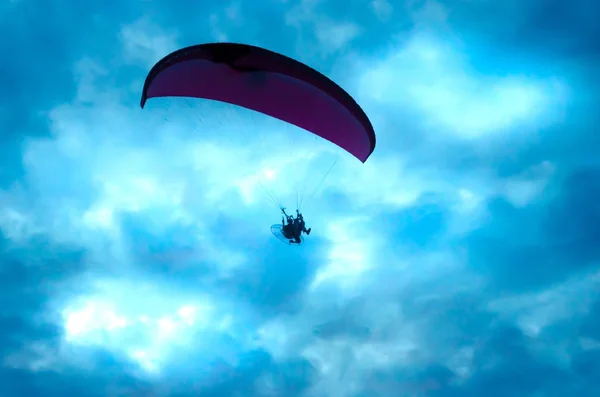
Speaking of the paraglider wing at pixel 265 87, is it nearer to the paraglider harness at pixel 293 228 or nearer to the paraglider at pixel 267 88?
the paraglider at pixel 267 88

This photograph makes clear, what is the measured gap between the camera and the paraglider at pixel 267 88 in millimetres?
17469

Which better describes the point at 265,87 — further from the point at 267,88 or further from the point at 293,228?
the point at 293,228

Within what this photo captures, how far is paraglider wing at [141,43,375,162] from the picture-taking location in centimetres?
1745

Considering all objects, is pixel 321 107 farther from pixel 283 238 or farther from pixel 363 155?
pixel 283 238

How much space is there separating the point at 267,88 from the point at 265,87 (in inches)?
3.1

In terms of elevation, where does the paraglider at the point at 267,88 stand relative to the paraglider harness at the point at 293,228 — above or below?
above

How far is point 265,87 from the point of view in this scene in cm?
1891

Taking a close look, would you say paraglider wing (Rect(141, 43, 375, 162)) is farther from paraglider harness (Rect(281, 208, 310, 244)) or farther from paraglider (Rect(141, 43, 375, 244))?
paraglider harness (Rect(281, 208, 310, 244))

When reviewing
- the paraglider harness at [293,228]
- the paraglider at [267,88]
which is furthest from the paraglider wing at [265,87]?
the paraglider harness at [293,228]

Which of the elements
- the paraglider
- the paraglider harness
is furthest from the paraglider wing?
the paraglider harness

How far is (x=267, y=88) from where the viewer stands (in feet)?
62.1

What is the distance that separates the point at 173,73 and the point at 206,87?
5.43 feet

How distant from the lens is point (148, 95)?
17.5 metres

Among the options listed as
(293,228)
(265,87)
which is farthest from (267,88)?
(293,228)
